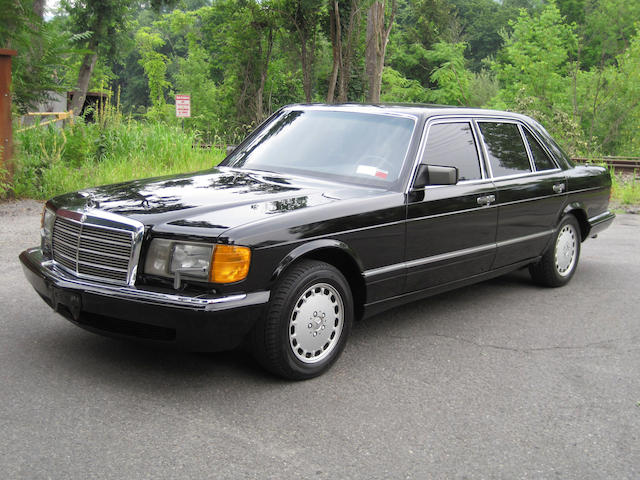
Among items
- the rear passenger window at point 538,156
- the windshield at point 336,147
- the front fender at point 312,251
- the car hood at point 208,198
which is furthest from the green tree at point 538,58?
the front fender at point 312,251

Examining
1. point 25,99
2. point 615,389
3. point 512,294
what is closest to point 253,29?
point 25,99

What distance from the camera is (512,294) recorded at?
250 inches

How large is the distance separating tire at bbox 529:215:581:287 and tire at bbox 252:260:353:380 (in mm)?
2798

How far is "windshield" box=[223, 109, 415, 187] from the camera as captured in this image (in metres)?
4.82

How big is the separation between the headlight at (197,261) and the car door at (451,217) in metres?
1.44

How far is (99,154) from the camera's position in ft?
40.7

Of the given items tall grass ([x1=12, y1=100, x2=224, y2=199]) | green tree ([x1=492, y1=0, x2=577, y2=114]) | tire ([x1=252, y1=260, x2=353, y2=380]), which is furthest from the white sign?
green tree ([x1=492, y1=0, x2=577, y2=114])

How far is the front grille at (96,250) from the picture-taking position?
376 cm

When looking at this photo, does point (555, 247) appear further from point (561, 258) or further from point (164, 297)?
point (164, 297)

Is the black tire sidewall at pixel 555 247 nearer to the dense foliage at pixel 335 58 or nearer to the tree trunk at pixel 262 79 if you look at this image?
the dense foliage at pixel 335 58

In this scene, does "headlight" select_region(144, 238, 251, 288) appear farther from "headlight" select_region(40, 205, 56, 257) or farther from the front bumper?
"headlight" select_region(40, 205, 56, 257)

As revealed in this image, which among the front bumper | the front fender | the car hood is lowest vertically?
the front bumper

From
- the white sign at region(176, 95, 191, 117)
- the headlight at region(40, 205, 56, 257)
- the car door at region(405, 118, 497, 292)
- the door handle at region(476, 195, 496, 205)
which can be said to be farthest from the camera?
the white sign at region(176, 95, 191, 117)

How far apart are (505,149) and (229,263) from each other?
3107mm
